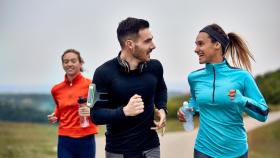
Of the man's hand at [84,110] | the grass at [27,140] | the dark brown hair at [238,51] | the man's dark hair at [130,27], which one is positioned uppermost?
the man's dark hair at [130,27]

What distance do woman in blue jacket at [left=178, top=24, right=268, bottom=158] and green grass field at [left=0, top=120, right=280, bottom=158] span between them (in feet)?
10.1

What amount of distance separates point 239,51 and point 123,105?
0.78 metres

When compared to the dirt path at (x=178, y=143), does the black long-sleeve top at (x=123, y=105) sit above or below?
above

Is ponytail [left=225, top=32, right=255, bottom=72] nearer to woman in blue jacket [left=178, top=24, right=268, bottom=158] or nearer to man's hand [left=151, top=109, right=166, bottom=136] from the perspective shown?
woman in blue jacket [left=178, top=24, right=268, bottom=158]

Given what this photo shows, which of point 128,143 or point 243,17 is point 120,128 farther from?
point 243,17

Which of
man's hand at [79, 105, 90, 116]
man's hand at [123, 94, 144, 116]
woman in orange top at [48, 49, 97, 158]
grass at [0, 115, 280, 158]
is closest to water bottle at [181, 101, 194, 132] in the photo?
man's hand at [123, 94, 144, 116]

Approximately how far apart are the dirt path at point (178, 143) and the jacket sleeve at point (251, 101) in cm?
292

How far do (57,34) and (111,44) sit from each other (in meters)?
0.68

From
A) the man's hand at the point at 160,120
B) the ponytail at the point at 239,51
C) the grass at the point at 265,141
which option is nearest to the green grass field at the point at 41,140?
the grass at the point at 265,141

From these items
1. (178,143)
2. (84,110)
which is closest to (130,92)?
(84,110)

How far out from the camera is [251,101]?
7.63ft

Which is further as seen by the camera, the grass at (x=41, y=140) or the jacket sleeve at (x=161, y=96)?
the grass at (x=41, y=140)

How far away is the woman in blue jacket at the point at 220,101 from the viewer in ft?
7.86

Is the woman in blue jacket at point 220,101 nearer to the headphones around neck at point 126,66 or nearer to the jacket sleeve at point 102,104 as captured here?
the headphones around neck at point 126,66
